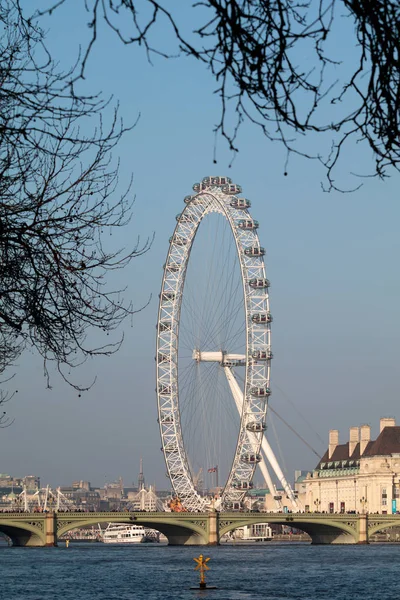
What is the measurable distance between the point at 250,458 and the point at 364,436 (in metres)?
75.0

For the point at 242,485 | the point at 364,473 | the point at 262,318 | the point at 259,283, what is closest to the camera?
the point at 259,283

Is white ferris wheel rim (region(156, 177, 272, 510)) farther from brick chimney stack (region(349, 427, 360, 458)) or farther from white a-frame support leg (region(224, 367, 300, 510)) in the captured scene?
brick chimney stack (region(349, 427, 360, 458))

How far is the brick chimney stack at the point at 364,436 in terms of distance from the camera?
185m

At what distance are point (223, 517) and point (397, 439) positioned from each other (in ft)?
229

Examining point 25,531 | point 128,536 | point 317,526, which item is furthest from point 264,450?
point 128,536

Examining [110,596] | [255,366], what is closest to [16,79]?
[110,596]

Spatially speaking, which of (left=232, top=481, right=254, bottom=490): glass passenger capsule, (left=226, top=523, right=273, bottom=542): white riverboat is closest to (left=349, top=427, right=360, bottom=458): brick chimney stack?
(left=226, top=523, right=273, bottom=542): white riverboat

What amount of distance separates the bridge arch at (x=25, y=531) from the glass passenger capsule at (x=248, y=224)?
2835 cm

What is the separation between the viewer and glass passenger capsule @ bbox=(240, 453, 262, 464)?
4515 inches

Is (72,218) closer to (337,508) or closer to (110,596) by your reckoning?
(110,596)

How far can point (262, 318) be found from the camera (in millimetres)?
109500

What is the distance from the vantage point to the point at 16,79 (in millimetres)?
11422

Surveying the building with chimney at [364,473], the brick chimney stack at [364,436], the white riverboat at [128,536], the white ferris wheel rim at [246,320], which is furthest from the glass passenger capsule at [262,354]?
the brick chimney stack at [364,436]

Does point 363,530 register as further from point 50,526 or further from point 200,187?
point 200,187
